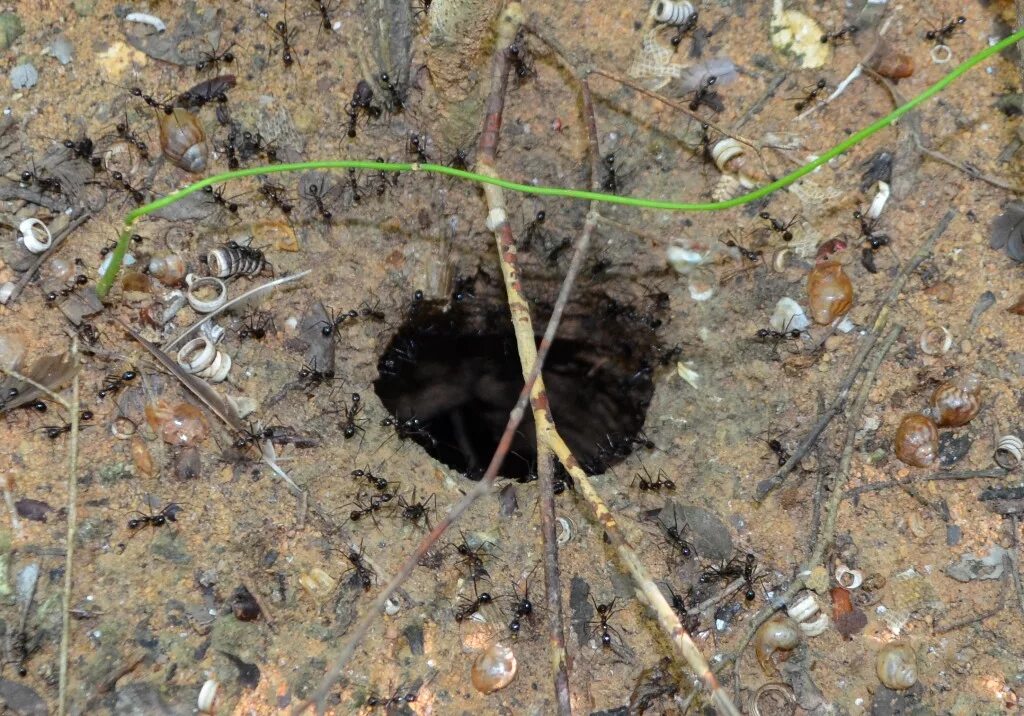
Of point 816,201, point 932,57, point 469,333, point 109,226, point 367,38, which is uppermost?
point 932,57

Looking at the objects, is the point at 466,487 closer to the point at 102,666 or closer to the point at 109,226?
the point at 102,666

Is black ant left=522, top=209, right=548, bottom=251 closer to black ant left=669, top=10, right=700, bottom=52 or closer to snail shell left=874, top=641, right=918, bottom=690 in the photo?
black ant left=669, top=10, right=700, bottom=52

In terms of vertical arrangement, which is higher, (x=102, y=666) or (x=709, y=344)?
(x=709, y=344)

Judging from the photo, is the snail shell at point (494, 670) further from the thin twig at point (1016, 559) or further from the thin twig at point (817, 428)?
the thin twig at point (1016, 559)

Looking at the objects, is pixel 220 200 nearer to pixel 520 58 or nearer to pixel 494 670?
pixel 520 58

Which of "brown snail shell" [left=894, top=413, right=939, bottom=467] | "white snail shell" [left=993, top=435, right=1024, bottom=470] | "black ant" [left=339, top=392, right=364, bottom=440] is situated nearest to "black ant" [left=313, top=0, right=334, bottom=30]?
"black ant" [left=339, top=392, right=364, bottom=440]

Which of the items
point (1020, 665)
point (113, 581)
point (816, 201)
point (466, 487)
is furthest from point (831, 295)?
point (113, 581)
